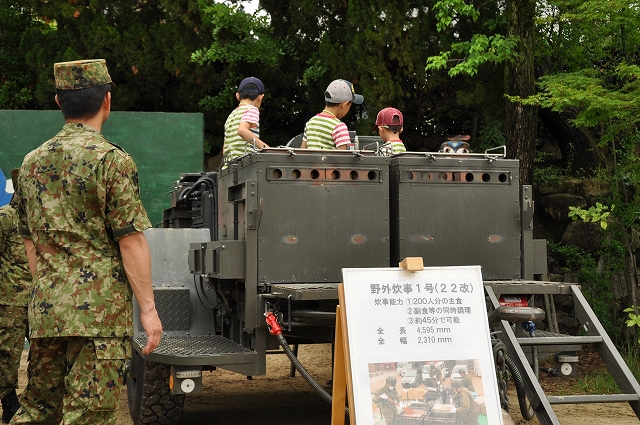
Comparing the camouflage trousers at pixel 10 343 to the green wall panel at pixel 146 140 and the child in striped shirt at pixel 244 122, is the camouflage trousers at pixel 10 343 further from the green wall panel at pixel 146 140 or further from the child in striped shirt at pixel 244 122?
the green wall panel at pixel 146 140

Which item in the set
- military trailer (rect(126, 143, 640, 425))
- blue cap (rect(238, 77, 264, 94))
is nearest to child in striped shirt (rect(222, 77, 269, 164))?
blue cap (rect(238, 77, 264, 94))

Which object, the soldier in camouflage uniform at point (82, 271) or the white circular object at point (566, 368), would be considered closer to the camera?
the soldier in camouflage uniform at point (82, 271)

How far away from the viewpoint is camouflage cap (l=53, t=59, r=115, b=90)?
13.2 ft

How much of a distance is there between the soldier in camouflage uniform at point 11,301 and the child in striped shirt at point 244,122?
5.92 feet

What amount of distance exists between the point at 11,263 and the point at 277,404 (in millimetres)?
2695

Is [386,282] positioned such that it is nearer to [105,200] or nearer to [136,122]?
[105,200]

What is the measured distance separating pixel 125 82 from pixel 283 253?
8764 mm

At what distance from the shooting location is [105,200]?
3918 millimetres

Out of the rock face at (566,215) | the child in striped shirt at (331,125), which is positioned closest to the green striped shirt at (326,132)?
the child in striped shirt at (331,125)

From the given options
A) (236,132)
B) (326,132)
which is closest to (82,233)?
(326,132)

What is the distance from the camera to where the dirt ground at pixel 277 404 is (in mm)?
7273

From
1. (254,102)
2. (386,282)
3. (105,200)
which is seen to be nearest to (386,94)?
(254,102)

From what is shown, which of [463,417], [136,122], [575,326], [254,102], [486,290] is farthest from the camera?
[136,122]

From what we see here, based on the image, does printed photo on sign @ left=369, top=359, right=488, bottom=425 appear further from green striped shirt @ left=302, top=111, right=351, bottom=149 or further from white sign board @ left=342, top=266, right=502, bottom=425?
green striped shirt @ left=302, top=111, right=351, bottom=149
